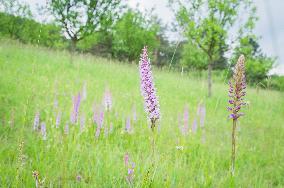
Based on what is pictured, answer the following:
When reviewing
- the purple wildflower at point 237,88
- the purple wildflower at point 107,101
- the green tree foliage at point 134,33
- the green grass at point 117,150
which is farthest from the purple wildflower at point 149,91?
the green tree foliage at point 134,33

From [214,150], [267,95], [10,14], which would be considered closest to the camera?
[214,150]

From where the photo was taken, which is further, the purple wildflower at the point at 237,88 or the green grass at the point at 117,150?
the green grass at the point at 117,150

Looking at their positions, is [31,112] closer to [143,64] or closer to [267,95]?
[143,64]

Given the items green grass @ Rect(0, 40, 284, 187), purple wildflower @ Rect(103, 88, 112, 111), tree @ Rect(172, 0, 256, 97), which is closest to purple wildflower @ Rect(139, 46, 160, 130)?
green grass @ Rect(0, 40, 284, 187)

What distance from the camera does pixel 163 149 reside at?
422cm

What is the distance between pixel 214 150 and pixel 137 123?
66.7 inches

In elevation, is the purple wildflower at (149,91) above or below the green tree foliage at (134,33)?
below

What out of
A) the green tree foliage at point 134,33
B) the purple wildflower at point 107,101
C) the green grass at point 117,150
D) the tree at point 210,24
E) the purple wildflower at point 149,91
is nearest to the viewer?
the purple wildflower at point 149,91

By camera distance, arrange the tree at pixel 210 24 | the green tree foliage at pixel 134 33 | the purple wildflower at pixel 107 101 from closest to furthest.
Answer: the purple wildflower at pixel 107 101
the tree at pixel 210 24
the green tree foliage at pixel 134 33

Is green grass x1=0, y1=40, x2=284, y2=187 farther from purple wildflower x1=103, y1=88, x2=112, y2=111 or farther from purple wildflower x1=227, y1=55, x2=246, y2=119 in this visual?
purple wildflower x1=227, y1=55, x2=246, y2=119

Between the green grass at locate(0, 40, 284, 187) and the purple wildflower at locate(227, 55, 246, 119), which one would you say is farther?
the green grass at locate(0, 40, 284, 187)

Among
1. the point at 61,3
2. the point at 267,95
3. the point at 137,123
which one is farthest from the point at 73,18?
the point at 267,95

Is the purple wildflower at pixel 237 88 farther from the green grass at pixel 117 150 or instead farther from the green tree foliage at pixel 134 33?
the green tree foliage at pixel 134 33

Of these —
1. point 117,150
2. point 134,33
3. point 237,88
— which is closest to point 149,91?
point 237,88
